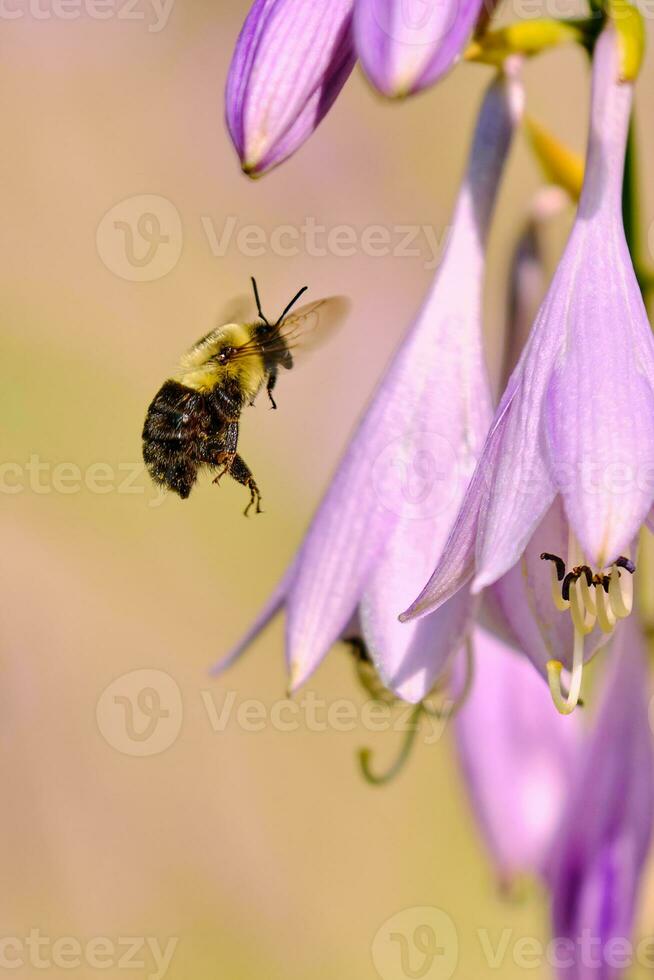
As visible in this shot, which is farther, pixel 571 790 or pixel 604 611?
pixel 571 790

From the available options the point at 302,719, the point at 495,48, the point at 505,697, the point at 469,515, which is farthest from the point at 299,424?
the point at 469,515

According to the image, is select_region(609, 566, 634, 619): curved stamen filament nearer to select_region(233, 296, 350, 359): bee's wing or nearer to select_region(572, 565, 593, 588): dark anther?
select_region(572, 565, 593, 588): dark anther

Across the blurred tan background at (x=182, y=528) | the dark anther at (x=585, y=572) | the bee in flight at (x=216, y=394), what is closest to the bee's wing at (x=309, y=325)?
the bee in flight at (x=216, y=394)

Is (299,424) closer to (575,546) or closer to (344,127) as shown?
(344,127)

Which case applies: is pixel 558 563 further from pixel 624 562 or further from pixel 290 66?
pixel 290 66

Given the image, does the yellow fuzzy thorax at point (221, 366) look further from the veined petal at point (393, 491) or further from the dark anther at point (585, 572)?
the dark anther at point (585, 572)

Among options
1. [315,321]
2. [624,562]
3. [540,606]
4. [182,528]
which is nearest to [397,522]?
[540,606]
